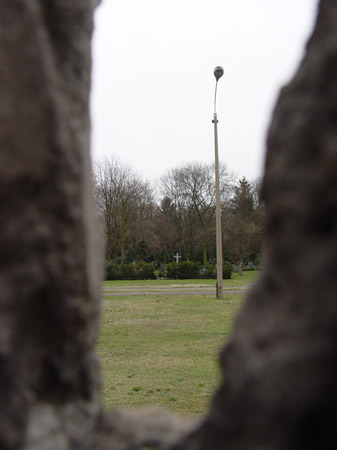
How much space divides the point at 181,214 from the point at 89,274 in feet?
136

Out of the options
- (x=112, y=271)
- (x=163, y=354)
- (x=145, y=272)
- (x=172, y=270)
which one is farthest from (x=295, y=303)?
(x=145, y=272)

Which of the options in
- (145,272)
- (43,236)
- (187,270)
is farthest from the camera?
(145,272)

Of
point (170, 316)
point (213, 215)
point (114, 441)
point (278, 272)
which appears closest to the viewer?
point (278, 272)

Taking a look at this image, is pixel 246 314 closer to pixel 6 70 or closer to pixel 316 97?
pixel 316 97

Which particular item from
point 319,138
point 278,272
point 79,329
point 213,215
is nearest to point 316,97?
point 319,138

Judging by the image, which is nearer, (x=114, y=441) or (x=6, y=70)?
(x=6, y=70)

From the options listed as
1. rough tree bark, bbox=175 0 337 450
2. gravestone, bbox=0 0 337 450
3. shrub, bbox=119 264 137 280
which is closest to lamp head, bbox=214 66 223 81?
gravestone, bbox=0 0 337 450

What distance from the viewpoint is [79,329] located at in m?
1.44

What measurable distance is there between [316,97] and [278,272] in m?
0.49

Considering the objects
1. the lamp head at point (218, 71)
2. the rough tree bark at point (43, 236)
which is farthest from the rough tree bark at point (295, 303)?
the lamp head at point (218, 71)

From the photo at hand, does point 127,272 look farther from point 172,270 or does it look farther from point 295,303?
point 295,303

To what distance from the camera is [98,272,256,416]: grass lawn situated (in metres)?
5.44

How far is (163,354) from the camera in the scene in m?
7.67

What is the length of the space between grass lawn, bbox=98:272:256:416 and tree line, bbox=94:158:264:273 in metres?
21.5
